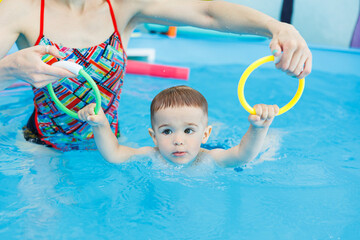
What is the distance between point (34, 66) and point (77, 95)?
72 cm

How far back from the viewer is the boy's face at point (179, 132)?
6.59 feet

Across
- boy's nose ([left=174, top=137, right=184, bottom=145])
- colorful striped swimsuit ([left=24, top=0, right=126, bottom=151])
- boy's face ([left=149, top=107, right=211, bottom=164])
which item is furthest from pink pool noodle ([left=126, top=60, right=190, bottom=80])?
boy's nose ([left=174, top=137, right=184, bottom=145])

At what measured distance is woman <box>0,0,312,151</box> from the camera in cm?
199

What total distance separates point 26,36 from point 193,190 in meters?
1.14

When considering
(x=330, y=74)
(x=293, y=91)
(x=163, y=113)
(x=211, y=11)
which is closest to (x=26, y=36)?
(x=163, y=113)

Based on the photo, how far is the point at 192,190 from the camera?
6.94 ft

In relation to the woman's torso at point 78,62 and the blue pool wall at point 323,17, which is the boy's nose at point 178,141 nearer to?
the woman's torso at point 78,62

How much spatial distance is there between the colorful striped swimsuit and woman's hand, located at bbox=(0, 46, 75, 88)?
1.76ft

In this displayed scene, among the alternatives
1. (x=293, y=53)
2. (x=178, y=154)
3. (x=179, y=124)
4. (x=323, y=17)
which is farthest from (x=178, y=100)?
(x=323, y=17)

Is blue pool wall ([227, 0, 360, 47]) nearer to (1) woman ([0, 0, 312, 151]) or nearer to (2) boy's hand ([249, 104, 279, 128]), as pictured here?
(1) woman ([0, 0, 312, 151])

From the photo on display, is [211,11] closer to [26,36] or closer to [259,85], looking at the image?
[26,36]

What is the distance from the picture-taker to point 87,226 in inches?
71.4

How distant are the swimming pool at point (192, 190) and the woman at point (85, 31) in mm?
161

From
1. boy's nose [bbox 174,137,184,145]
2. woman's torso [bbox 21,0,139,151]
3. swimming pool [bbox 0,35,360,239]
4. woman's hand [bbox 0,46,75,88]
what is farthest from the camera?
woman's torso [bbox 21,0,139,151]
